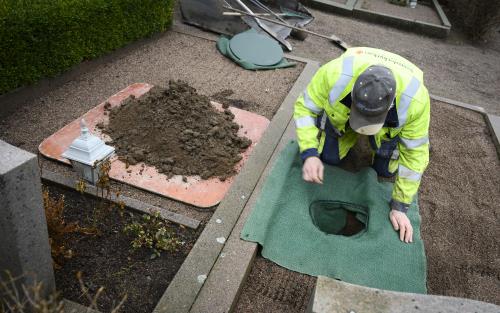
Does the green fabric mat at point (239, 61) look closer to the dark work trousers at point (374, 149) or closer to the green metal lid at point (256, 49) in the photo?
the green metal lid at point (256, 49)

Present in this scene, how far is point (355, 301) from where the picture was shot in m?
2.18

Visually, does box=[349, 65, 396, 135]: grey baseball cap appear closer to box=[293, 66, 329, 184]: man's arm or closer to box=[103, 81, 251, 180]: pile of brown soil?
box=[293, 66, 329, 184]: man's arm

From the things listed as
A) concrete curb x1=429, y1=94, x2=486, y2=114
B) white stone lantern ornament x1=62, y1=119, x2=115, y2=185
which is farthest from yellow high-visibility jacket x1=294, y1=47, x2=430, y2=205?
concrete curb x1=429, y1=94, x2=486, y2=114

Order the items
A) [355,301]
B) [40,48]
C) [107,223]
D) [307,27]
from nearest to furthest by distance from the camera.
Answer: [355,301] → [107,223] → [40,48] → [307,27]

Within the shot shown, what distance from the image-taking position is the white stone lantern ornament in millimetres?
3373

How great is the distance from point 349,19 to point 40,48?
7659 mm

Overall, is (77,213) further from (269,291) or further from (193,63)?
(193,63)

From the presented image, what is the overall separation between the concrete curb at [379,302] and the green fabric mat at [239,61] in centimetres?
457

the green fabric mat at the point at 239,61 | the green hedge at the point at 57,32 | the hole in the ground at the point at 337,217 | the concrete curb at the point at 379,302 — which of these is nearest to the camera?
the concrete curb at the point at 379,302

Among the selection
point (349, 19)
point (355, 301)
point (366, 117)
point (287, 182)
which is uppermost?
point (366, 117)

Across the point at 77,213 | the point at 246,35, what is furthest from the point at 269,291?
the point at 246,35

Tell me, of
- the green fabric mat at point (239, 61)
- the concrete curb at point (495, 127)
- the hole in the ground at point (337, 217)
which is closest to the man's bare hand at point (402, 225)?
the hole in the ground at point (337, 217)

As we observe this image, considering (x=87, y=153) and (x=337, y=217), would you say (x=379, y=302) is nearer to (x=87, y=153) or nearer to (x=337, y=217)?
(x=337, y=217)

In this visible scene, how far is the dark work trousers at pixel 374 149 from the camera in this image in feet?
13.0
